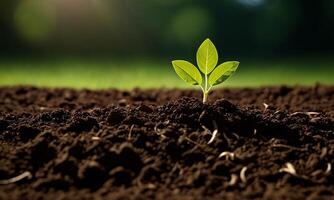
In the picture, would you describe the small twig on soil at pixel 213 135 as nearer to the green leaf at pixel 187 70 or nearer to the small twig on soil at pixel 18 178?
the green leaf at pixel 187 70

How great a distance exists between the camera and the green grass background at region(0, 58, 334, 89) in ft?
21.1

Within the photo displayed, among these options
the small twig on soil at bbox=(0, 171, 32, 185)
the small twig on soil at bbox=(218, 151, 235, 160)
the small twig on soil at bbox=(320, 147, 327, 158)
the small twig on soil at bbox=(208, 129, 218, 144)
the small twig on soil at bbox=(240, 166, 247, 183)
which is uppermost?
the small twig on soil at bbox=(208, 129, 218, 144)

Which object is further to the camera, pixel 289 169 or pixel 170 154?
pixel 170 154

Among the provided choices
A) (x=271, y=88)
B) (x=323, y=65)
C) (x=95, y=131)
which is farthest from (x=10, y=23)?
(x=95, y=131)

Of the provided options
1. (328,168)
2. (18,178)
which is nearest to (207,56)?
(328,168)

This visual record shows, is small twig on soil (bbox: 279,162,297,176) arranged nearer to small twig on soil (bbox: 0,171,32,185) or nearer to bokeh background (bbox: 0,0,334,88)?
small twig on soil (bbox: 0,171,32,185)

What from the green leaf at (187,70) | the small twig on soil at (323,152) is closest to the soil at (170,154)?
the small twig on soil at (323,152)

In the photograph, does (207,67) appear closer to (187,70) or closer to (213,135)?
(187,70)

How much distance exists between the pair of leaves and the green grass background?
292 centimetres

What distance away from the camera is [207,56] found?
308cm

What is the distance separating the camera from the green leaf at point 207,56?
305 centimetres

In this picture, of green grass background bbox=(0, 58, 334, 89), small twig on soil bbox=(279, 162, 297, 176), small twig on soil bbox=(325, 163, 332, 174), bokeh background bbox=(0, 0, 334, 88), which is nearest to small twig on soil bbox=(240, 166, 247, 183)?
small twig on soil bbox=(279, 162, 297, 176)

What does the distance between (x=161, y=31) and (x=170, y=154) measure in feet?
25.0

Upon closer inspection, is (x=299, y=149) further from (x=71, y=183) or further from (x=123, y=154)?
(x=71, y=183)
